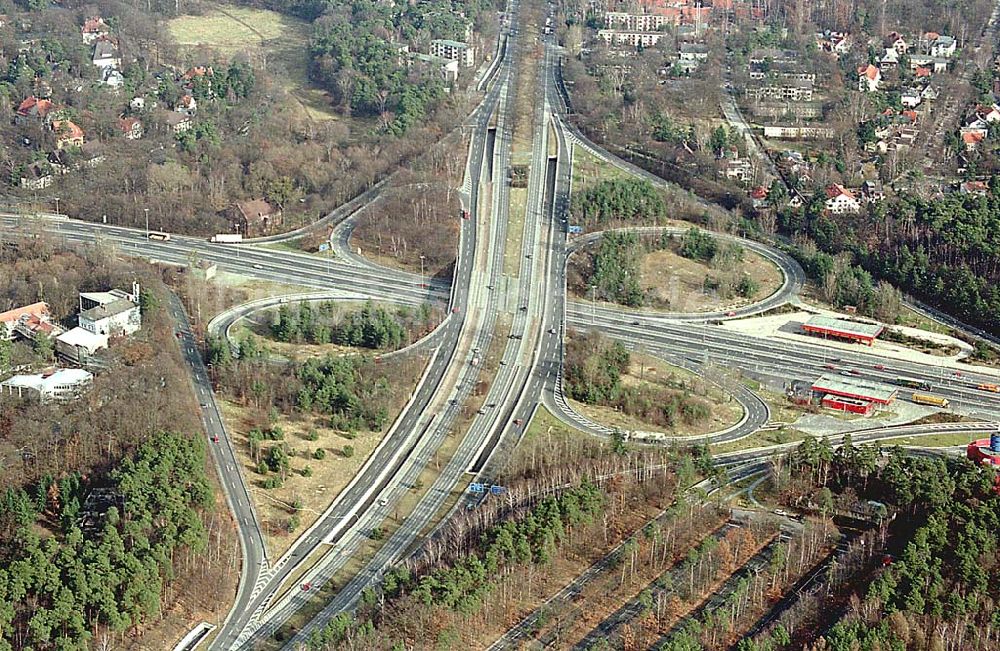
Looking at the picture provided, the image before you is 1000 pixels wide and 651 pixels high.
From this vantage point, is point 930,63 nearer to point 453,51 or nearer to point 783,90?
point 783,90

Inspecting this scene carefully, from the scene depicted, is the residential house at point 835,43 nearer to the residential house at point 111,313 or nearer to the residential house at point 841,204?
the residential house at point 841,204

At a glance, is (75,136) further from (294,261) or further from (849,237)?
(849,237)

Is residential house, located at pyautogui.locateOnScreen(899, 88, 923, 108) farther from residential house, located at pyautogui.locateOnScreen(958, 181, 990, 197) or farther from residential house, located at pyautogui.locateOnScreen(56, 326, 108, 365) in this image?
residential house, located at pyautogui.locateOnScreen(56, 326, 108, 365)

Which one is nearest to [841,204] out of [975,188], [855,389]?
[975,188]

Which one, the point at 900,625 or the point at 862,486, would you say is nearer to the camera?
the point at 900,625

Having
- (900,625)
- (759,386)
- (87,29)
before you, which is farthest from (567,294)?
(87,29)

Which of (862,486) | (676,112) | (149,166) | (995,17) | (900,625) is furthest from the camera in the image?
(995,17)

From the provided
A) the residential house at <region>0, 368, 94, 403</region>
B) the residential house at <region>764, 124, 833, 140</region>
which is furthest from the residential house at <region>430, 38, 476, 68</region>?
the residential house at <region>0, 368, 94, 403</region>

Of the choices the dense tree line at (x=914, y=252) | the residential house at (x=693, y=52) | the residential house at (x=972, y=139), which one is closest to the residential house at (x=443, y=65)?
the residential house at (x=693, y=52)
